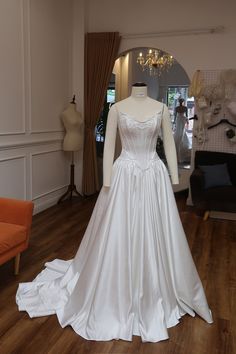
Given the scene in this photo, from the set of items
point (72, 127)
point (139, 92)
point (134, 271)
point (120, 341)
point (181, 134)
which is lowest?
point (120, 341)

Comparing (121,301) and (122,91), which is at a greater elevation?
(122,91)

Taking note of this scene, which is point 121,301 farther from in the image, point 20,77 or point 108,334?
point 20,77

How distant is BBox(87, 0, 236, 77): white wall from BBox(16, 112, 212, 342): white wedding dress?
3.12 metres

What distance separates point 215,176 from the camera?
4.46 metres

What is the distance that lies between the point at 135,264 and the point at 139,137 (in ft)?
2.64

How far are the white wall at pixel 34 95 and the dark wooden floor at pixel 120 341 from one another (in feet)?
2.41

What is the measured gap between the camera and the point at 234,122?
15.4 ft

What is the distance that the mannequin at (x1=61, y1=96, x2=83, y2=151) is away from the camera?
4.76 m

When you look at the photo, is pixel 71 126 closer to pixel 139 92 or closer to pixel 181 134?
pixel 139 92

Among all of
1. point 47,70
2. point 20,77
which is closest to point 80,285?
point 20,77

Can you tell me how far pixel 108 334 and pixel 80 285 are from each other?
359mm

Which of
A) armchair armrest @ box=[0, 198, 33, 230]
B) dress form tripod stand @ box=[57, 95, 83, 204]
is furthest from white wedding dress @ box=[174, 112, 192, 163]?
armchair armrest @ box=[0, 198, 33, 230]

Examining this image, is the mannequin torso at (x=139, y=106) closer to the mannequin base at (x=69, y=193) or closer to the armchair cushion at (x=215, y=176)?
the armchair cushion at (x=215, y=176)

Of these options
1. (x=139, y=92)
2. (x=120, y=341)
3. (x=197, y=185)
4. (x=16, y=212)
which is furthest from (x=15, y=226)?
(x=197, y=185)
